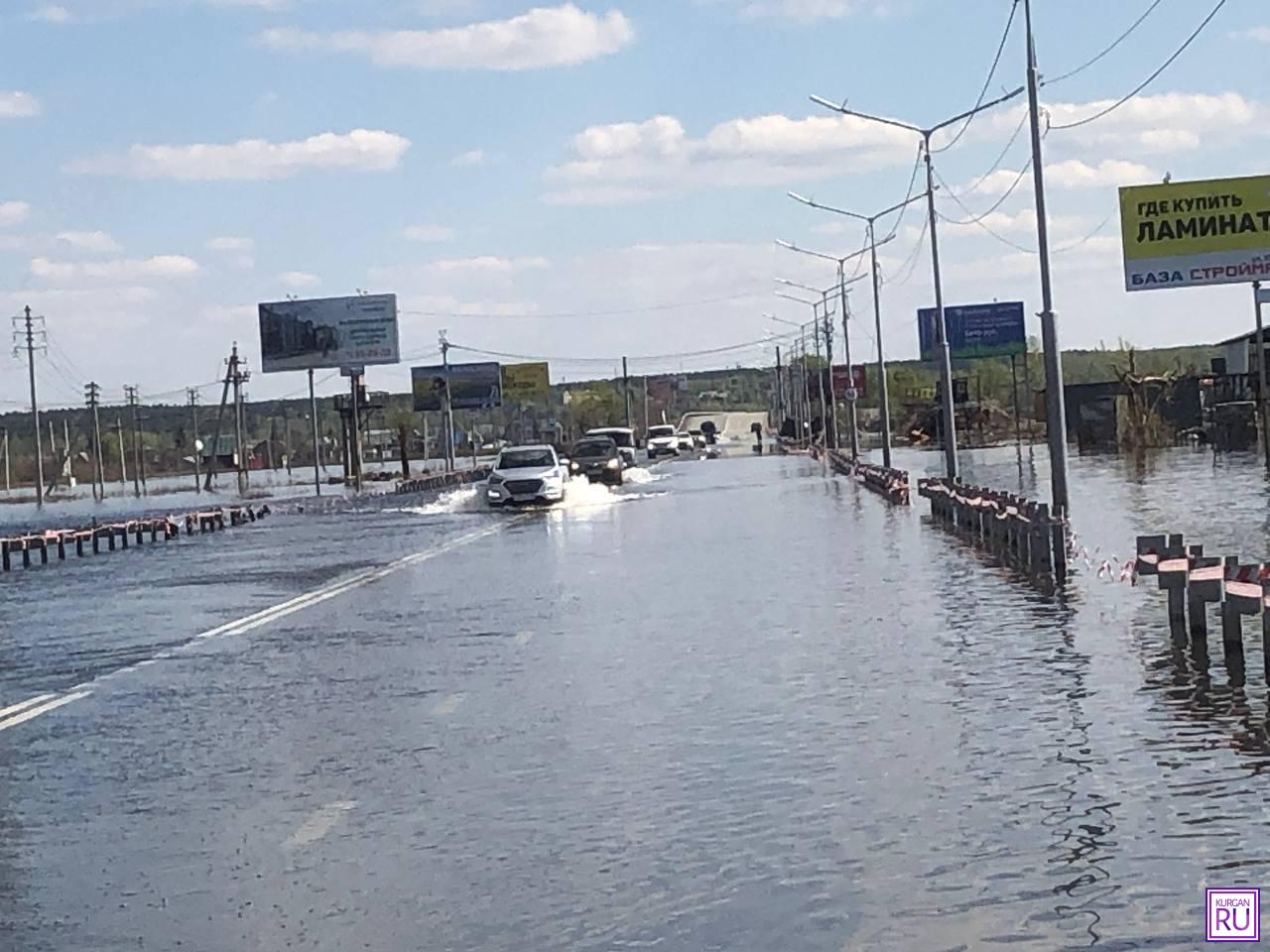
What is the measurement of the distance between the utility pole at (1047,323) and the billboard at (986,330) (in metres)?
70.0

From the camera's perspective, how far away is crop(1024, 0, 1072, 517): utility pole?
96.6ft

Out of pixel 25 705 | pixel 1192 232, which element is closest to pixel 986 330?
pixel 1192 232

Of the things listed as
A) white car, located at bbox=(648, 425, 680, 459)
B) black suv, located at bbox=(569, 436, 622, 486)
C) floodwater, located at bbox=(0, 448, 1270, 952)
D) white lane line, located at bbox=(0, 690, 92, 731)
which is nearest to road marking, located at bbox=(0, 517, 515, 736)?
white lane line, located at bbox=(0, 690, 92, 731)

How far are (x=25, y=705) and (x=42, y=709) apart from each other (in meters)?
0.43

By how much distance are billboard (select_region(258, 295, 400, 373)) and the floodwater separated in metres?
74.9

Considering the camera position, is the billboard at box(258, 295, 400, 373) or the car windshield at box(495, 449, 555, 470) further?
the billboard at box(258, 295, 400, 373)

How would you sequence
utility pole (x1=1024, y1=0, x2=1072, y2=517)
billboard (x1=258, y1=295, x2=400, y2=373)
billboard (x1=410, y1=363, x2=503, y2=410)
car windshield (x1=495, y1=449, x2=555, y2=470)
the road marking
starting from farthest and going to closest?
billboard (x1=410, y1=363, x2=503, y2=410)
billboard (x1=258, y1=295, x2=400, y2=373)
car windshield (x1=495, y1=449, x2=555, y2=470)
utility pole (x1=1024, y1=0, x2=1072, y2=517)
the road marking

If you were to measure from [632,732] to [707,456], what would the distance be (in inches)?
4194

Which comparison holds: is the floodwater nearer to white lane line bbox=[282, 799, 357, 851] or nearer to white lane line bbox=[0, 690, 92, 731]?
white lane line bbox=[282, 799, 357, 851]

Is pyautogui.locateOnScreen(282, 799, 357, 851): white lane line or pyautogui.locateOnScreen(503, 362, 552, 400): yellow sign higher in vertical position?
pyautogui.locateOnScreen(503, 362, 552, 400): yellow sign

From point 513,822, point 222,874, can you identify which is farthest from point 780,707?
point 222,874

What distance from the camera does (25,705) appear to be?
17.0 metres

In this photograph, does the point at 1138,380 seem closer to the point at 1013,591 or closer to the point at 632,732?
the point at 1013,591

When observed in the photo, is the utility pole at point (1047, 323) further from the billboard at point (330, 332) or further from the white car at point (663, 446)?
the white car at point (663, 446)
